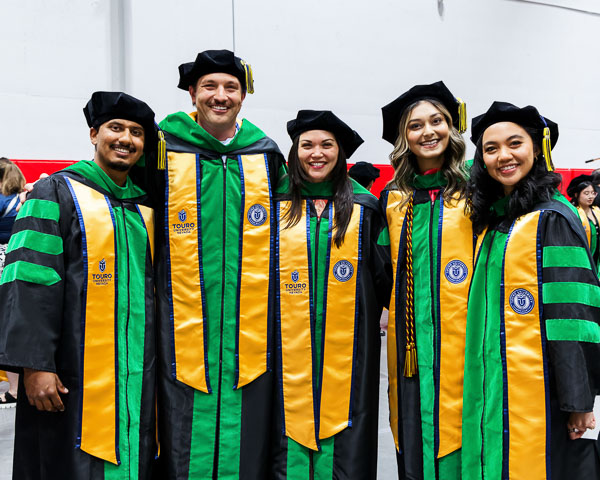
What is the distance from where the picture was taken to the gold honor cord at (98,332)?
2.20m

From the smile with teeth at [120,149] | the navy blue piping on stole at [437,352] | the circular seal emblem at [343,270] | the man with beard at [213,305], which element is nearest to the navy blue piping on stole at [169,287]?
the man with beard at [213,305]

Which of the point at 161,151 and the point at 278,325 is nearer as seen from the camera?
the point at 161,151

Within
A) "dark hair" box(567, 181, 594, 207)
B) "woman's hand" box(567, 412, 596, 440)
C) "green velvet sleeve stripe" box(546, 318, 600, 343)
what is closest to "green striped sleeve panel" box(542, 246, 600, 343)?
"green velvet sleeve stripe" box(546, 318, 600, 343)

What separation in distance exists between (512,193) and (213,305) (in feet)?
4.62

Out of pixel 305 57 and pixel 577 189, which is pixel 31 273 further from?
pixel 577 189

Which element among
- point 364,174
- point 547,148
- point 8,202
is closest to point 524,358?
point 547,148

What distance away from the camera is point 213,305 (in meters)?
2.59

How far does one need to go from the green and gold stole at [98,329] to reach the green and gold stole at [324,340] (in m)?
0.78

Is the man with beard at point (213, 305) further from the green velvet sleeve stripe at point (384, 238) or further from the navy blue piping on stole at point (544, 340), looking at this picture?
the navy blue piping on stole at point (544, 340)

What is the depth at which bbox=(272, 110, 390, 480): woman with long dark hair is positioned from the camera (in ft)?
8.40

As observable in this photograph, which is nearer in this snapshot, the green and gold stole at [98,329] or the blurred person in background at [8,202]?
the green and gold stole at [98,329]

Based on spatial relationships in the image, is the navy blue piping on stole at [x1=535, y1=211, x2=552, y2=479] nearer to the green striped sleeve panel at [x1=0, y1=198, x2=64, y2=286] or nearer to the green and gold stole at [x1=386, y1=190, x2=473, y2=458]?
the green and gold stole at [x1=386, y1=190, x2=473, y2=458]

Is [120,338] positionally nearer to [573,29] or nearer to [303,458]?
[303,458]

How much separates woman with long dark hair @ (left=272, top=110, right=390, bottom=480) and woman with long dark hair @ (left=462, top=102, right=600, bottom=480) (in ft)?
1.69
